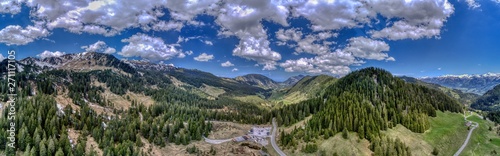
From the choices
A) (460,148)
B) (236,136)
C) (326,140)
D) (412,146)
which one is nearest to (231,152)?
(236,136)

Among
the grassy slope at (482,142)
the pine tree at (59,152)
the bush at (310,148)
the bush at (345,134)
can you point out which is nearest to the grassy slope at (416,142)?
the bush at (345,134)

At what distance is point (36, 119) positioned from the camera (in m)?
153

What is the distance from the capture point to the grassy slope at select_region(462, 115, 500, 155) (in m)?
152

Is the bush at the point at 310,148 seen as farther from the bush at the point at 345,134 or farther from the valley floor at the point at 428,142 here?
the bush at the point at 345,134

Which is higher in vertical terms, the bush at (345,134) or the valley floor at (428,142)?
the bush at (345,134)

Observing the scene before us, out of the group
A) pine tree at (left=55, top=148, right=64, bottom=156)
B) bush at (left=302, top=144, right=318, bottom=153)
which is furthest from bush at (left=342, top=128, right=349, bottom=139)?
pine tree at (left=55, top=148, right=64, bottom=156)

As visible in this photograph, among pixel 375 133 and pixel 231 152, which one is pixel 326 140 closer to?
pixel 375 133

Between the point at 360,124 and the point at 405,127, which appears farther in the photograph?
the point at 405,127

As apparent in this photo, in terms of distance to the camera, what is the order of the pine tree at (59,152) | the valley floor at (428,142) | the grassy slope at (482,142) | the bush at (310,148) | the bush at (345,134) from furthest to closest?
the bush at (345,134), the bush at (310,148), the grassy slope at (482,142), the valley floor at (428,142), the pine tree at (59,152)

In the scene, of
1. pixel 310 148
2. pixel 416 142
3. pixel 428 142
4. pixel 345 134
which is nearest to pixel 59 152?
pixel 310 148

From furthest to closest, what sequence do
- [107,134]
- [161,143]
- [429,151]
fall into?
[161,143] < [107,134] < [429,151]

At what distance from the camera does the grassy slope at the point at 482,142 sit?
152100 millimetres

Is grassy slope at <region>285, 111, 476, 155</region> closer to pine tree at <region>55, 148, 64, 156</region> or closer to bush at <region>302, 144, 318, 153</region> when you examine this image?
bush at <region>302, 144, 318, 153</region>

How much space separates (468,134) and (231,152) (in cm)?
14106
